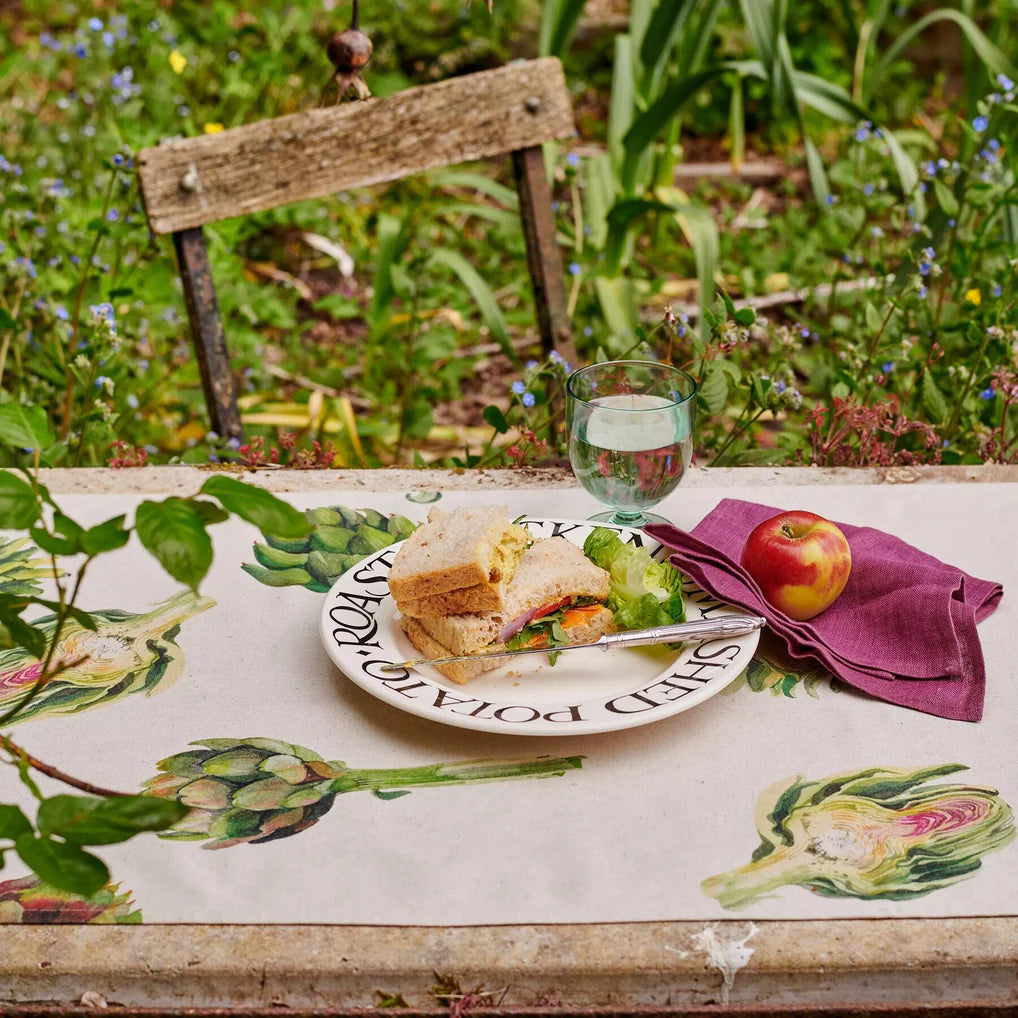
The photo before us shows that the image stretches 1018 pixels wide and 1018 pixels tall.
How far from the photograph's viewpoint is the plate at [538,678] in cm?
109

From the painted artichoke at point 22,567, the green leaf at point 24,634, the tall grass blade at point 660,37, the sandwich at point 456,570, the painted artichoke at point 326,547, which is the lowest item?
the painted artichoke at point 326,547

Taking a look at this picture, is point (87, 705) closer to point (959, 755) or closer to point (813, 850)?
point (813, 850)

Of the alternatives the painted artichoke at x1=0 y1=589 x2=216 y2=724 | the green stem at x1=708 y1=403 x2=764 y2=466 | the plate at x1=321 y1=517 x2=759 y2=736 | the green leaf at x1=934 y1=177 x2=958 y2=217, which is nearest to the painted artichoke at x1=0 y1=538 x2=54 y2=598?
the painted artichoke at x1=0 y1=589 x2=216 y2=724

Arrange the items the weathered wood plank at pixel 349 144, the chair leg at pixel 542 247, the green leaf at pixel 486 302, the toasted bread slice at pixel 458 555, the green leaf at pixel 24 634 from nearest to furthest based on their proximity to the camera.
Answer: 1. the green leaf at pixel 24 634
2. the toasted bread slice at pixel 458 555
3. the weathered wood plank at pixel 349 144
4. the chair leg at pixel 542 247
5. the green leaf at pixel 486 302

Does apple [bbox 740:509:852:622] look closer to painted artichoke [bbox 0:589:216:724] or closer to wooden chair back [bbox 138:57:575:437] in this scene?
painted artichoke [bbox 0:589:216:724]

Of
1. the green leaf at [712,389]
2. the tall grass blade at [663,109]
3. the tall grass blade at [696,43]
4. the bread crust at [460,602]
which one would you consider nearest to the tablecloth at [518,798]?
the bread crust at [460,602]

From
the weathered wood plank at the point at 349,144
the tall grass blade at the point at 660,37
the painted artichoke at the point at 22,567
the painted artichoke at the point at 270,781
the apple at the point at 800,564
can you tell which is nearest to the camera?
the painted artichoke at the point at 270,781

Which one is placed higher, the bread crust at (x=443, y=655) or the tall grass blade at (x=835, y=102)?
the tall grass blade at (x=835, y=102)

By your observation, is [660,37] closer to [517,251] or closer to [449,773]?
[517,251]

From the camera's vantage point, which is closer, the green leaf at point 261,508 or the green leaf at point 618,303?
the green leaf at point 261,508

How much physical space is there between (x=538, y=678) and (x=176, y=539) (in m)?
0.54

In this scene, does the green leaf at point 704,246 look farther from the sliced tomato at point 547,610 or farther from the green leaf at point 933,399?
the sliced tomato at point 547,610

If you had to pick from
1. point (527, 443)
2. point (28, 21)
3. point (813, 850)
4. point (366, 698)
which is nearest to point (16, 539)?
point (366, 698)

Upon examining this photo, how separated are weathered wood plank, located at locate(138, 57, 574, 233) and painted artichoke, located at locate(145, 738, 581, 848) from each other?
4.11 ft
